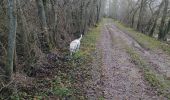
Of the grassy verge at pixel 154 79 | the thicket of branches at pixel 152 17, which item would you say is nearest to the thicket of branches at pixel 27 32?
the grassy verge at pixel 154 79

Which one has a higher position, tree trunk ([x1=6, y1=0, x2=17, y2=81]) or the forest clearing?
tree trunk ([x1=6, y1=0, x2=17, y2=81])

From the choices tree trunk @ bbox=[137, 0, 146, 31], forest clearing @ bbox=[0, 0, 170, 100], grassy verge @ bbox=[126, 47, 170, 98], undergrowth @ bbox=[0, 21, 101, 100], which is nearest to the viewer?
forest clearing @ bbox=[0, 0, 170, 100]

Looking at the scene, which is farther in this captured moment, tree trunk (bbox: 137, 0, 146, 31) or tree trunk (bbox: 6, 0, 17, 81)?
tree trunk (bbox: 137, 0, 146, 31)

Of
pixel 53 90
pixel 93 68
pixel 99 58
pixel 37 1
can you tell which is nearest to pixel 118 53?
pixel 99 58

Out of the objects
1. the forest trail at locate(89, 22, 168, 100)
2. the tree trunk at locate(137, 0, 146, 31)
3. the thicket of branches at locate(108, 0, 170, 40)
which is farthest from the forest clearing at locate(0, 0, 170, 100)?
the tree trunk at locate(137, 0, 146, 31)

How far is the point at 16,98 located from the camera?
7262 mm

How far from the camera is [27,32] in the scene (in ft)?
33.9

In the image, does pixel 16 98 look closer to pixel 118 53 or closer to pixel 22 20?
pixel 22 20

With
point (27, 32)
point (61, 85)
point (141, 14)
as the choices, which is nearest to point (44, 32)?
point (27, 32)

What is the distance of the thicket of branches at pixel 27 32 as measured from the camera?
23.7 ft

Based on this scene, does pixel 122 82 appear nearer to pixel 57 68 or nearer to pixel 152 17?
pixel 57 68

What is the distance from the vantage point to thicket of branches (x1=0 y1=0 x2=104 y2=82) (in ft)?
23.7

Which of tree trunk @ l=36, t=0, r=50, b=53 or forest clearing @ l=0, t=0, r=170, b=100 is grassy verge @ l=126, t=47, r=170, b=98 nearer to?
forest clearing @ l=0, t=0, r=170, b=100

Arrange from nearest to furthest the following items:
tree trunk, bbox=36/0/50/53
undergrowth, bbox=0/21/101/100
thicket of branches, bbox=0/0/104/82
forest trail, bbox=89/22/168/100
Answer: thicket of branches, bbox=0/0/104/82 → undergrowth, bbox=0/21/101/100 → forest trail, bbox=89/22/168/100 → tree trunk, bbox=36/0/50/53
